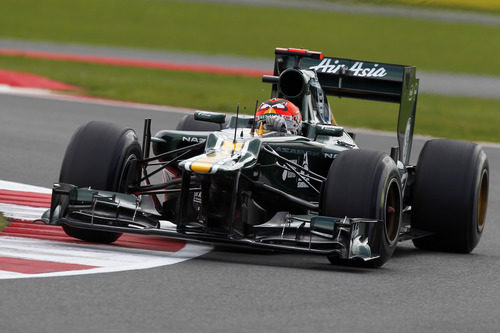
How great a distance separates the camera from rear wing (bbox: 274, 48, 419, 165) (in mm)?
10711

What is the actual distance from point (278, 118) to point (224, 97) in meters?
16.5

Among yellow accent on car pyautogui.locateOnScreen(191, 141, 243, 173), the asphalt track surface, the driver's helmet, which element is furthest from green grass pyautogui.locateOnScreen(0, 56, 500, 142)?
the asphalt track surface

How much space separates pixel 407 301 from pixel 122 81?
2127 cm

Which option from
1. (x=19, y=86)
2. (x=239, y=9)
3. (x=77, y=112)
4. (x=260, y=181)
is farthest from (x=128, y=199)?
(x=239, y=9)

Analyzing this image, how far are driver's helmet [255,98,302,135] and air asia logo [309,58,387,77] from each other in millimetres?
1558

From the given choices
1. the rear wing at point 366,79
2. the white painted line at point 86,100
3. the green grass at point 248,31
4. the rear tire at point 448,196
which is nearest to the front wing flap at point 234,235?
the rear tire at point 448,196

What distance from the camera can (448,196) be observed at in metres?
9.92

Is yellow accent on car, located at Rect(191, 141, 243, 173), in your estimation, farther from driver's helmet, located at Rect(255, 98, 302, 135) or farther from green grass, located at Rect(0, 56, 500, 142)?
green grass, located at Rect(0, 56, 500, 142)

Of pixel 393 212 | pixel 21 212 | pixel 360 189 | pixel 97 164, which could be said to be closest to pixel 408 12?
pixel 21 212

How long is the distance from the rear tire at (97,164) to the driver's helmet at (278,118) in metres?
1.23

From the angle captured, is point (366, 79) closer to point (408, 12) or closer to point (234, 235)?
point (234, 235)

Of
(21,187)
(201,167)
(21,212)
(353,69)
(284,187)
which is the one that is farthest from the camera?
(21,187)

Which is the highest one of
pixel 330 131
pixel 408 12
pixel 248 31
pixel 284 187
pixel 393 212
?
pixel 408 12

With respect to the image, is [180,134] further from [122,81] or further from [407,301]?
[122,81]
